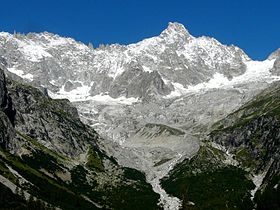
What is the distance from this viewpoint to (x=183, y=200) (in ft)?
271
